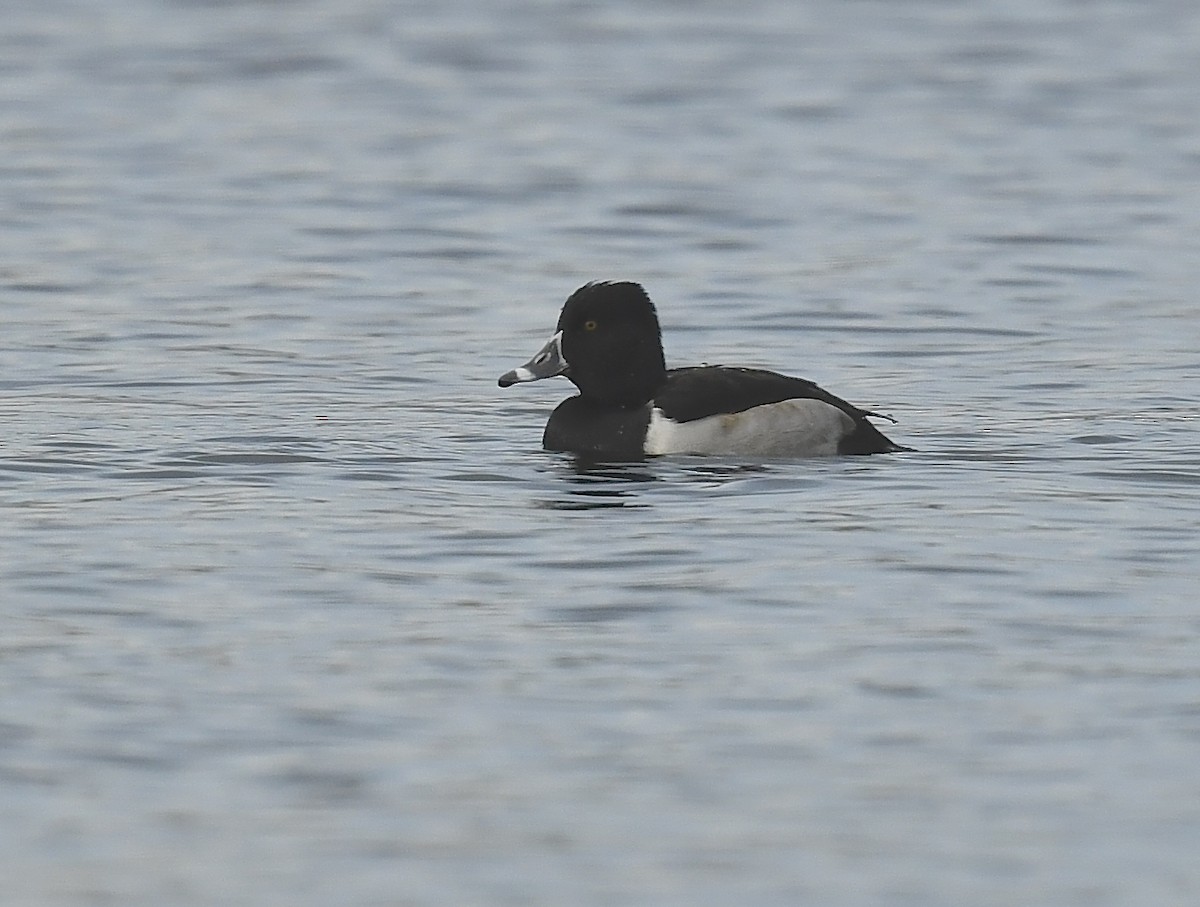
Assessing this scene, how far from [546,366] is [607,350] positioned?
1.11 ft

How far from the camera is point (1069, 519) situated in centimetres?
1048

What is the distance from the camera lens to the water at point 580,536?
6.80 meters

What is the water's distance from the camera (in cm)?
680

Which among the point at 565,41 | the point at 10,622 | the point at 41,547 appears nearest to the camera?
the point at 10,622

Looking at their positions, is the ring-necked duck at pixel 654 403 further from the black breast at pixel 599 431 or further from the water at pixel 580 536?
the water at pixel 580 536

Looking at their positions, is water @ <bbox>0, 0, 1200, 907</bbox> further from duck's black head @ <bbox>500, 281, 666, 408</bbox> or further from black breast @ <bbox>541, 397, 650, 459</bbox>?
duck's black head @ <bbox>500, 281, 666, 408</bbox>

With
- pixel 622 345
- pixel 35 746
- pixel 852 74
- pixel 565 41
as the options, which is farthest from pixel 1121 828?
pixel 565 41

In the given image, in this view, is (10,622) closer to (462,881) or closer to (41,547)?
(41,547)

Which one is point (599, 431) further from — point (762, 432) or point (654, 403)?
point (762, 432)

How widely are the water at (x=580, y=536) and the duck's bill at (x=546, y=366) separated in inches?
20.0

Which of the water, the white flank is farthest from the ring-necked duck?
the water

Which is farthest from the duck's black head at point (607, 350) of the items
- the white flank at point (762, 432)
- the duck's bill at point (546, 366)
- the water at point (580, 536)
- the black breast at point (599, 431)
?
the water at point (580, 536)

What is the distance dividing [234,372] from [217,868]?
27.0ft

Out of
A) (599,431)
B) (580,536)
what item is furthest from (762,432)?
(580,536)
